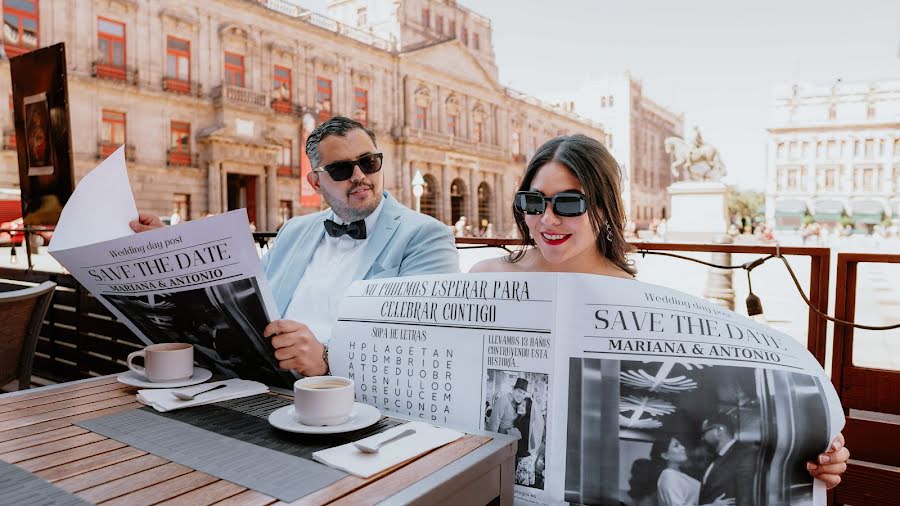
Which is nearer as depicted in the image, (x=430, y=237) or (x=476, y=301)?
(x=476, y=301)

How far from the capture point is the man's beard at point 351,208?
1.94 m

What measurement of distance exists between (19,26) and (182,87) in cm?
445

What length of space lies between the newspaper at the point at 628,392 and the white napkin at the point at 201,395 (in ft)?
1.29

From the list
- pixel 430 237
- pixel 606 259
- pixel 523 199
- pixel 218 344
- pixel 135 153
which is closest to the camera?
pixel 218 344

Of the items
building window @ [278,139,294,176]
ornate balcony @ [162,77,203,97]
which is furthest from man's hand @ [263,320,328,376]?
building window @ [278,139,294,176]

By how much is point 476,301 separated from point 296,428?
329 millimetres

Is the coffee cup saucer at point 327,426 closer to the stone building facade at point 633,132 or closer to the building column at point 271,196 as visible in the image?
the building column at point 271,196

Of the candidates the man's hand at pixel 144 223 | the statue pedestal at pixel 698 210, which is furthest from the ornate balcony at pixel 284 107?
the man's hand at pixel 144 223

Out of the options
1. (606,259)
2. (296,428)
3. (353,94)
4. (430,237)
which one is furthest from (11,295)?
(353,94)

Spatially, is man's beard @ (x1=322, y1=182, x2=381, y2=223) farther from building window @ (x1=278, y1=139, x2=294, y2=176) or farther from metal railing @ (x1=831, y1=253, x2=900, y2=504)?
building window @ (x1=278, y1=139, x2=294, y2=176)

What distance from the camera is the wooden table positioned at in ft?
2.16

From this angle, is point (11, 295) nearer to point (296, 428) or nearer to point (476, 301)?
point (296, 428)

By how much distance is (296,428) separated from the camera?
33.1 inches

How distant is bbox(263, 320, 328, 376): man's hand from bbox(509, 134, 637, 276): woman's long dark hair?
2.09 feet
